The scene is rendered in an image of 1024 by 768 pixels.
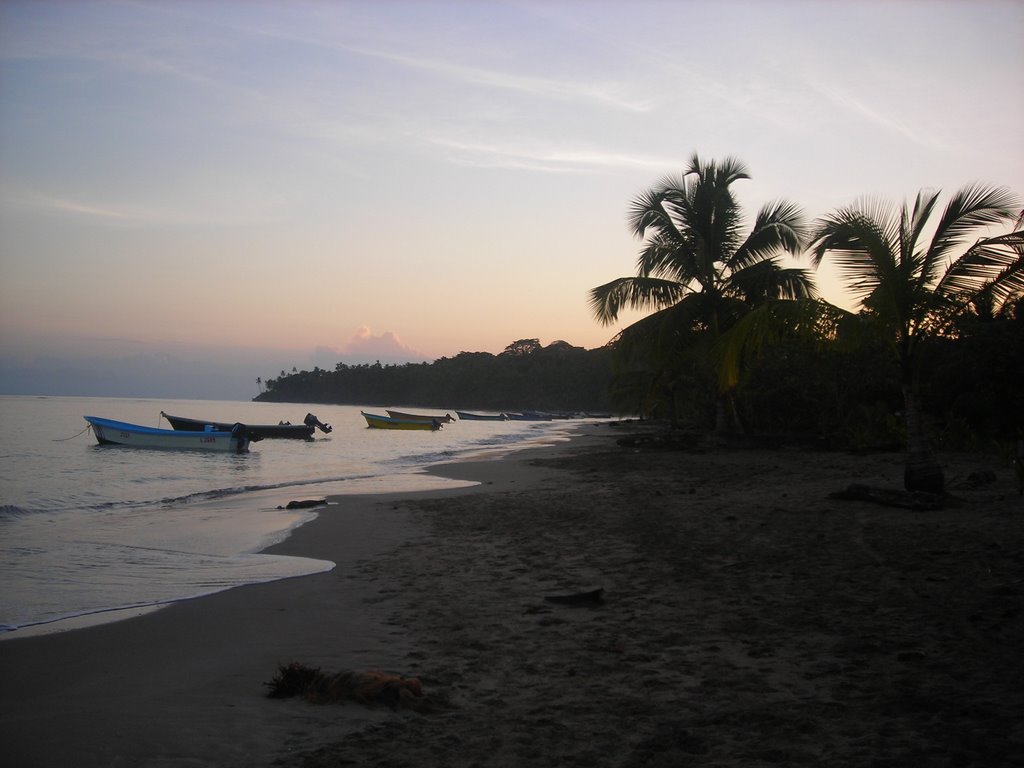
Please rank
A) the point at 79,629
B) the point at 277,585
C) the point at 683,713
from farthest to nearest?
the point at 277,585
the point at 79,629
the point at 683,713

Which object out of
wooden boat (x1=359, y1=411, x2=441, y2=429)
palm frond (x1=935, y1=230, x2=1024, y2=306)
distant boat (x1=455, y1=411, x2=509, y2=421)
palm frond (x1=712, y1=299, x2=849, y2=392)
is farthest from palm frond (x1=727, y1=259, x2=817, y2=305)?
distant boat (x1=455, y1=411, x2=509, y2=421)

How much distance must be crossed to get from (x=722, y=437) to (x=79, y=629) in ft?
66.6

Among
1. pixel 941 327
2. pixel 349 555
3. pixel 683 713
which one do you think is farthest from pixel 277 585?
pixel 941 327

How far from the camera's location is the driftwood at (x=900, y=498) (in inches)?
350

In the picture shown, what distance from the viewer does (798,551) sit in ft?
24.1

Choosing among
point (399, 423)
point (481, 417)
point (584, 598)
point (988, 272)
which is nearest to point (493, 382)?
point (481, 417)

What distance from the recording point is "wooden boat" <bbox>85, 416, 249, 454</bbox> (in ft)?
104

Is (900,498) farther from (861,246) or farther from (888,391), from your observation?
(888,391)

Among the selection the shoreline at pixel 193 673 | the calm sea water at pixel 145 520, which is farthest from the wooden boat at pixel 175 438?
the shoreline at pixel 193 673

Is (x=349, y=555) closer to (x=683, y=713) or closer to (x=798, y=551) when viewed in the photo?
(x=798, y=551)

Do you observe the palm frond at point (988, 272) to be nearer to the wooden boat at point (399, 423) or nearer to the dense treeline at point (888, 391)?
the dense treeline at point (888, 391)

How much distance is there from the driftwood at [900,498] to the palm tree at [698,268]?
11.4m

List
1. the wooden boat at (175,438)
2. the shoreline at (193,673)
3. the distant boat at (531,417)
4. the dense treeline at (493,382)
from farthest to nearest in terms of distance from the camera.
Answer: the dense treeline at (493,382) → the distant boat at (531,417) → the wooden boat at (175,438) → the shoreline at (193,673)

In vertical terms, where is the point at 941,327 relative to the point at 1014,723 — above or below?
above
